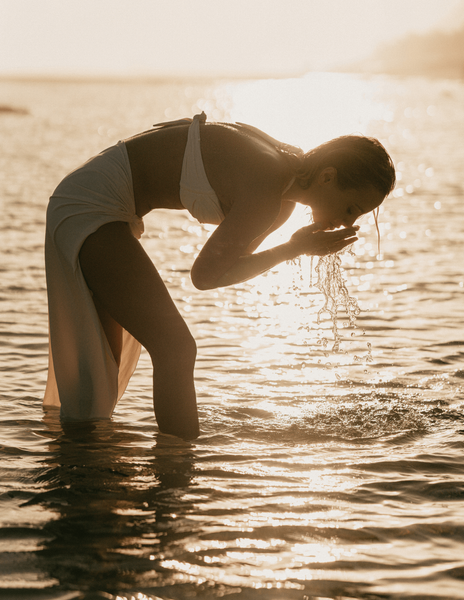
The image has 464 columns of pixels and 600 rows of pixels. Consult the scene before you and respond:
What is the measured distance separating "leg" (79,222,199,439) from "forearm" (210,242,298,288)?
1.22 feet

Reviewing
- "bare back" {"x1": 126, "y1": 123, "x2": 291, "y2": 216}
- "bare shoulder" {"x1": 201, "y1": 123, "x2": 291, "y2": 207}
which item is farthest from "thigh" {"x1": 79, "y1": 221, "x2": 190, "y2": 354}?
"bare shoulder" {"x1": 201, "y1": 123, "x2": 291, "y2": 207}

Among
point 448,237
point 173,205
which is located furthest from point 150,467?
point 448,237

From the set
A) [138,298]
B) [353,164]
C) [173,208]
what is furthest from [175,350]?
[353,164]

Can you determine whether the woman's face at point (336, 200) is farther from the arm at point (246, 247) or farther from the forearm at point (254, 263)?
the forearm at point (254, 263)

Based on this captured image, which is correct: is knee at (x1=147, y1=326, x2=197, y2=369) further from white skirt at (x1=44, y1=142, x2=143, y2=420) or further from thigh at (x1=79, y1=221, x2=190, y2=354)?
white skirt at (x1=44, y1=142, x2=143, y2=420)

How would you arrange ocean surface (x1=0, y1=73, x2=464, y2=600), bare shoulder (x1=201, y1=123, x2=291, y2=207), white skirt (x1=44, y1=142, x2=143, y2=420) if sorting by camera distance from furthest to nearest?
white skirt (x1=44, y1=142, x2=143, y2=420) < bare shoulder (x1=201, y1=123, x2=291, y2=207) < ocean surface (x1=0, y1=73, x2=464, y2=600)

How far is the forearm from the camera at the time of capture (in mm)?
3855


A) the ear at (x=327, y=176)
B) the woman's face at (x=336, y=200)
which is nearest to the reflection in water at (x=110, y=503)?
the woman's face at (x=336, y=200)

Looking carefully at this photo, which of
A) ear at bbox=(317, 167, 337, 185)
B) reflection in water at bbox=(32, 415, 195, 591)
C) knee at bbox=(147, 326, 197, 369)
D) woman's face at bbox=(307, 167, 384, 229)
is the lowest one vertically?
reflection in water at bbox=(32, 415, 195, 591)

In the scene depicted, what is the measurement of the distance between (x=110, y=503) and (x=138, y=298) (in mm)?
999

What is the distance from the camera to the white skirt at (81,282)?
401 centimetres

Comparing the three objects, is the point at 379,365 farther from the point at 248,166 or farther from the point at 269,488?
the point at 248,166

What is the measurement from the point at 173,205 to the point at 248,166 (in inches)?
19.8

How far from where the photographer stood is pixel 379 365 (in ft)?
21.4
